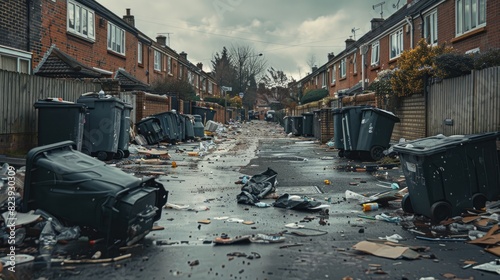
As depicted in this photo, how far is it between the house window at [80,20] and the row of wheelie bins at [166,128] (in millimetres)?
4715

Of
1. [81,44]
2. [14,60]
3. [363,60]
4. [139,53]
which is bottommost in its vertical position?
[14,60]

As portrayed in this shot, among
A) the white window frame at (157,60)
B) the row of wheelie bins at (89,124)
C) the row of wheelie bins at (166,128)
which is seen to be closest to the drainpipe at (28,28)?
the row of wheelie bins at (89,124)

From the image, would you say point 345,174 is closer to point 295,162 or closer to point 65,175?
point 295,162

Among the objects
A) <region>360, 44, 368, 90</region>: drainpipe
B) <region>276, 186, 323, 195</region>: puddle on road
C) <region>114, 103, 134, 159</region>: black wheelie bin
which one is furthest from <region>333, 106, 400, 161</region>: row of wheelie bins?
<region>360, 44, 368, 90</region>: drainpipe

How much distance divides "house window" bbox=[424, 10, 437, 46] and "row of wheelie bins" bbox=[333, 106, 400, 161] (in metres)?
9.29

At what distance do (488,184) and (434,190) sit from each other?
82cm

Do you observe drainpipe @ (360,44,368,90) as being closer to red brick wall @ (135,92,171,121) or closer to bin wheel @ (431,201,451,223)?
red brick wall @ (135,92,171,121)

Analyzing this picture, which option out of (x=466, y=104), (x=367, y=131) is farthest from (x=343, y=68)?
(x=466, y=104)

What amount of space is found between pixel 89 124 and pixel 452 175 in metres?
9.01

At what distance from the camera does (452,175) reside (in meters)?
5.99

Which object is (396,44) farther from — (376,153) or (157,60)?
(157,60)

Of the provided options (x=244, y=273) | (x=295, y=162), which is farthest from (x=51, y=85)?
(x=244, y=273)

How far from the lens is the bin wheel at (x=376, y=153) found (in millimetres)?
12938

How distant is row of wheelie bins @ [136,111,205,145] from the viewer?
18.7 m
